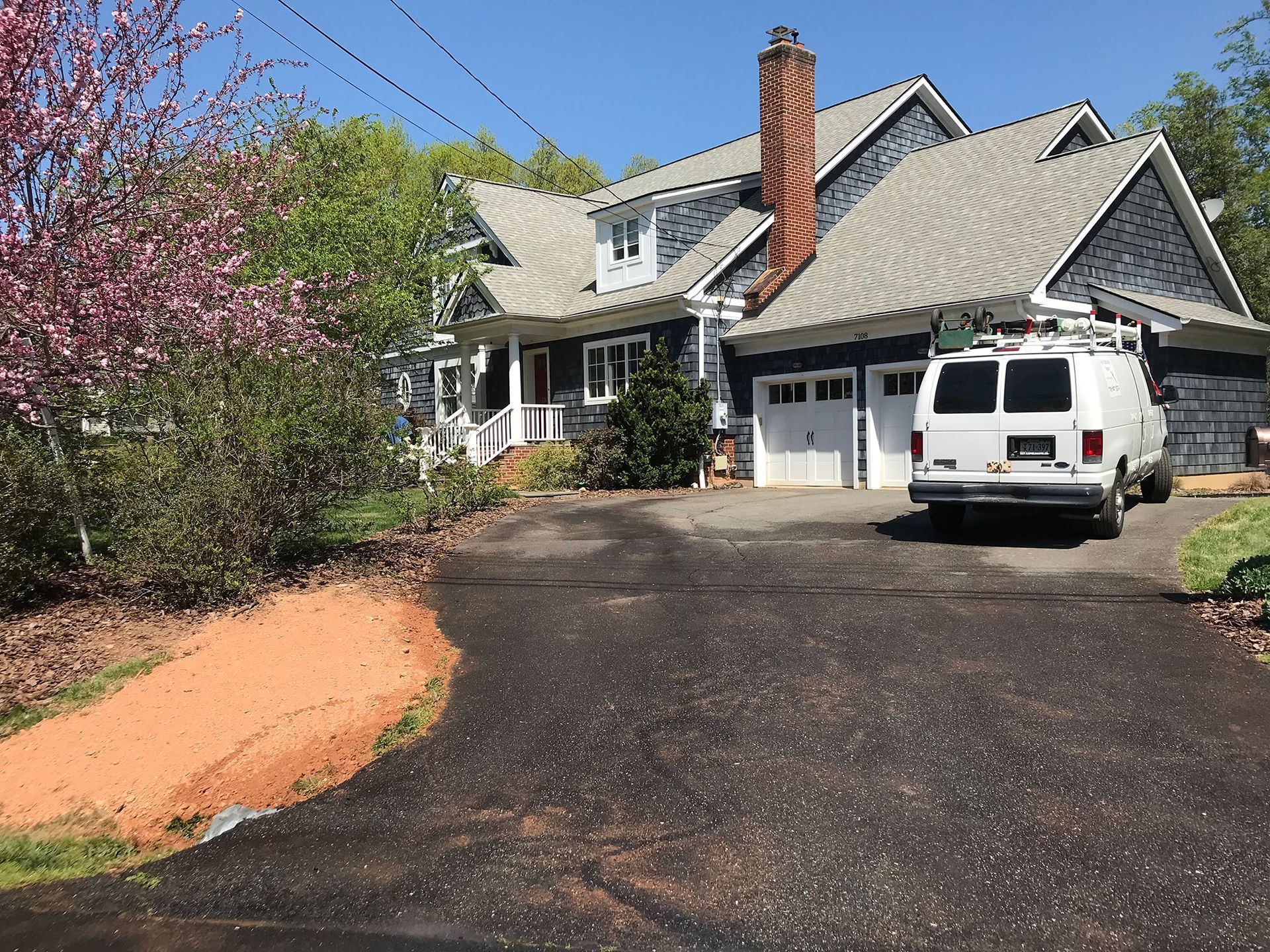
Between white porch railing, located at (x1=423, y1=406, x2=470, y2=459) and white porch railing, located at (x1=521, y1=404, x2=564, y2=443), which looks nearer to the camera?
white porch railing, located at (x1=423, y1=406, x2=470, y2=459)

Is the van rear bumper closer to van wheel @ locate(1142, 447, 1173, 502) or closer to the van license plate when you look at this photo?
the van license plate

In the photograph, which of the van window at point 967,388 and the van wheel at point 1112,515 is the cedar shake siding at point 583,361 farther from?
the van wheel at point 1112,515

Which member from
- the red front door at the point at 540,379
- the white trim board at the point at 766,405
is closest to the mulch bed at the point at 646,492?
the white trim board at the point at 766,405

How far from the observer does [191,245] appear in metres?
10.2

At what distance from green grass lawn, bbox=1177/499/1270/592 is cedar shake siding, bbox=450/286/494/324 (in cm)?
1574

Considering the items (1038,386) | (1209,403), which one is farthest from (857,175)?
(1038,386)

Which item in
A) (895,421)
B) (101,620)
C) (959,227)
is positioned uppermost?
(959,227)

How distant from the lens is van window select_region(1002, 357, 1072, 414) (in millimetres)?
10258

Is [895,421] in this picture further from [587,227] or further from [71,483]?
[71,483]

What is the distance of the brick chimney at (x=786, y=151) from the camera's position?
20.3 meters

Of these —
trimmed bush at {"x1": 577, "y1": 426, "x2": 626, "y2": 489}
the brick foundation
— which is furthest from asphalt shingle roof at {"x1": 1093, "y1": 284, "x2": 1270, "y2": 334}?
the brick foundation

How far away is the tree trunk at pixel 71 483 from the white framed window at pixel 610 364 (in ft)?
40.9

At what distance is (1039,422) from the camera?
10344 mm

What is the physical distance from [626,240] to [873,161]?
258 inches
